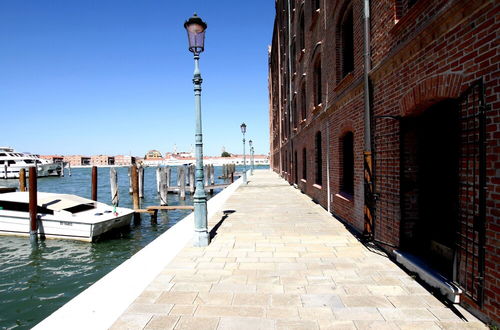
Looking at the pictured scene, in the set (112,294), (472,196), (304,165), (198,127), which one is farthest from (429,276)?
(304,165)

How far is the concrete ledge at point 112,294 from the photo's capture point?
3.17 meters

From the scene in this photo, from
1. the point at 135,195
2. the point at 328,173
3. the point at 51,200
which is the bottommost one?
the point at 135,195

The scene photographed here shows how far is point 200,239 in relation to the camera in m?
6.14

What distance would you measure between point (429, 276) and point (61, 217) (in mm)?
11824

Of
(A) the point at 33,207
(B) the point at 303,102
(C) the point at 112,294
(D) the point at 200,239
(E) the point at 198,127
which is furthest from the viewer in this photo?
(B) the point at 303,102

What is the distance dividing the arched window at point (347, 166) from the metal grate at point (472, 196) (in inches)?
189

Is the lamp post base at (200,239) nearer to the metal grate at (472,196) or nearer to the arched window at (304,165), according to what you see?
the metal grate at (472,196)

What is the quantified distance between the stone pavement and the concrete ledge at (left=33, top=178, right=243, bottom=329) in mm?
148

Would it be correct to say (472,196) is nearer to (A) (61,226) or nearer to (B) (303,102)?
(A) (61,226)

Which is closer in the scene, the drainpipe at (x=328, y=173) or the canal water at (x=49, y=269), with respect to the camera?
the canal water at (x=49, y=269)

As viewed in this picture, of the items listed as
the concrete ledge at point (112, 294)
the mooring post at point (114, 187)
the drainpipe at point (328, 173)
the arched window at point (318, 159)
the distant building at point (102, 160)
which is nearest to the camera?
the concrete ledge at point (112, 294)

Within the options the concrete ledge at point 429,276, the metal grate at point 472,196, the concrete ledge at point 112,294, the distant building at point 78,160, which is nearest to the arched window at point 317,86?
the concrete ledge at point 429,276

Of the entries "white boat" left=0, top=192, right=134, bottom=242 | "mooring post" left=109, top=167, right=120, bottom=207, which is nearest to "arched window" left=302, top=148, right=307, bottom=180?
"white boat" left=0, top=192, right=134, bottom=242

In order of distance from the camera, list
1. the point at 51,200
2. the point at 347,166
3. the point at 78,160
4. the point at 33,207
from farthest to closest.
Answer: the point at 78,160
the point at 51,200
the point at 33,207
the point at 347,166
